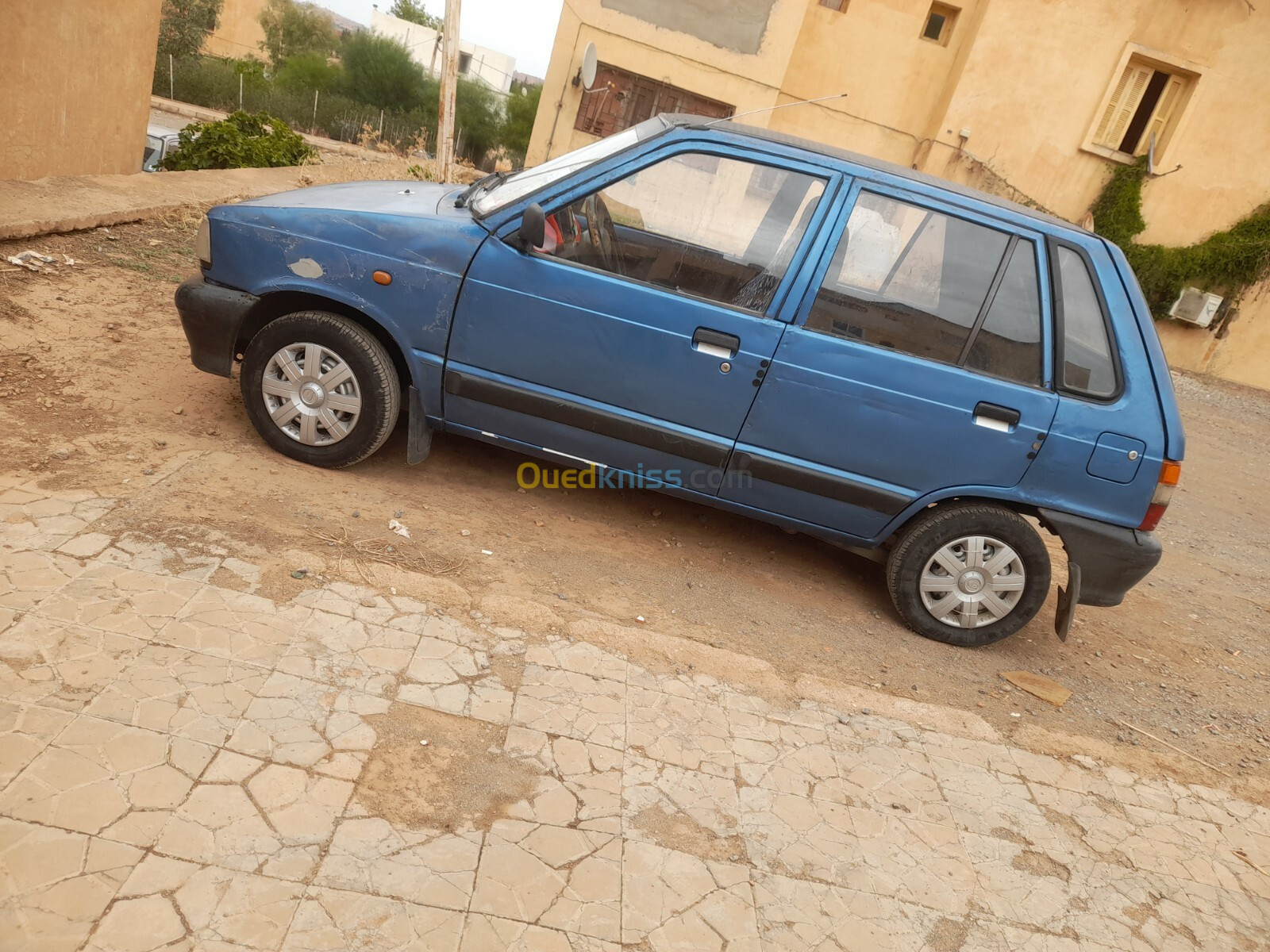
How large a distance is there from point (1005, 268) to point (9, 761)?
4.01 m

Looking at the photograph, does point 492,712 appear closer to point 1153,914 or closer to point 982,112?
point 1153,914

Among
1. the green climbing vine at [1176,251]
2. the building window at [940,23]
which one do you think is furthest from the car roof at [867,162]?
the building window at [940,23]

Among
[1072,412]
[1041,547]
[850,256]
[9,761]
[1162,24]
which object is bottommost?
[9,761]

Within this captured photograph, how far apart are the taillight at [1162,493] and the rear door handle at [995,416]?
697 millimetres

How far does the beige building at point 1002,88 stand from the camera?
690 inches

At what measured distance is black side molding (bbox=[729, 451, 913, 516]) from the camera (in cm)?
405

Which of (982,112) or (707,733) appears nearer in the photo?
(707,733)

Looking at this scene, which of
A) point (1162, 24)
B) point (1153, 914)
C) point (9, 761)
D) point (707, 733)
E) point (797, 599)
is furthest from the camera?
point (1162, 24)

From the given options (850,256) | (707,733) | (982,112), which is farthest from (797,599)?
(982,112)

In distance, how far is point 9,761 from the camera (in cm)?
235

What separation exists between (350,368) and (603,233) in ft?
4.26

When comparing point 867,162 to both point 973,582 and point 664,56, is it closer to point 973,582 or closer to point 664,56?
point 973,582

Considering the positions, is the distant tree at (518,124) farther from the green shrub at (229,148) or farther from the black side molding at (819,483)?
the black side molding at (819,483)

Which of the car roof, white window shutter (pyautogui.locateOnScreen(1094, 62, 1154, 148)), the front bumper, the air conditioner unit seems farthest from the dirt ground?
white window shutter (pyautogui.locateOnScreen(1094, 62, 1154, 148))
